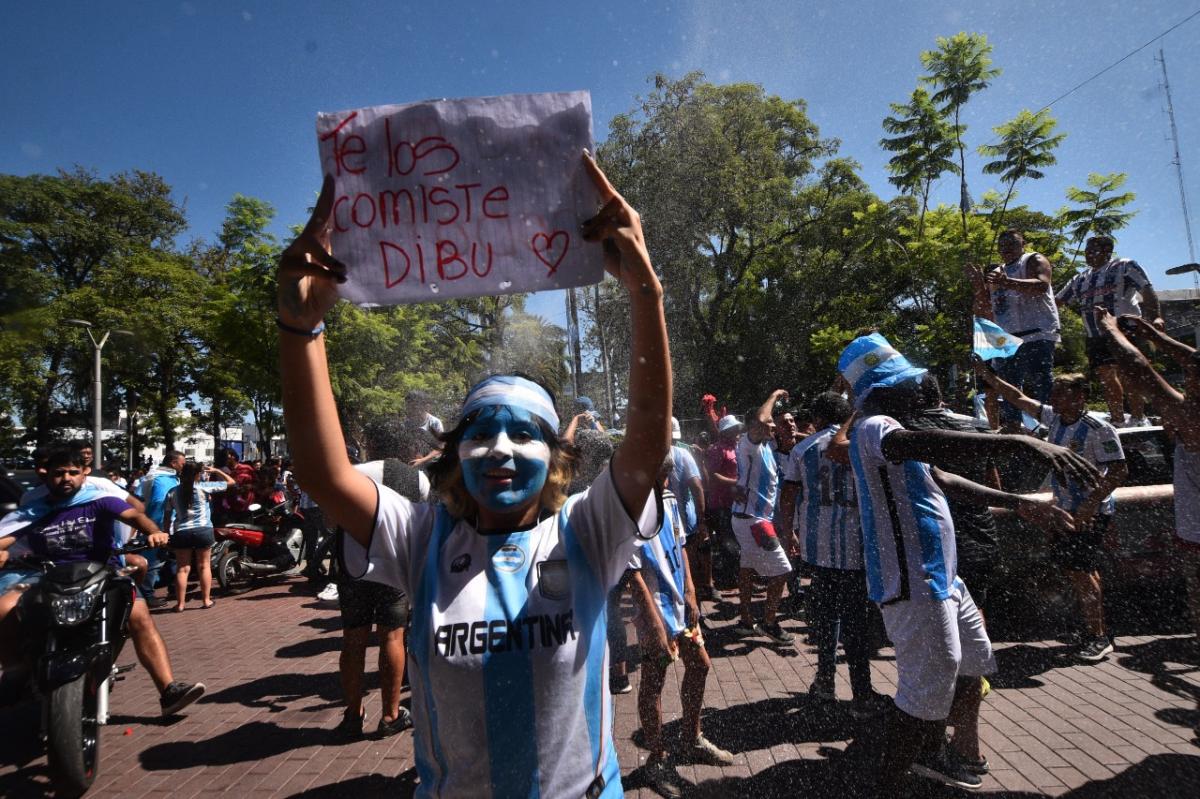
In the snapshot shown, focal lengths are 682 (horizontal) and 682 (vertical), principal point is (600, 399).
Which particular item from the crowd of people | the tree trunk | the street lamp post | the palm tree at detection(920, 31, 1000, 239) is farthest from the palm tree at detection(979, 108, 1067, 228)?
the tree trunk

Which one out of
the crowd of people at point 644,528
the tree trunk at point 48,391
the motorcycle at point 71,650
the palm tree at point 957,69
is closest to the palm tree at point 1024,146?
the palm tree at point 957,69

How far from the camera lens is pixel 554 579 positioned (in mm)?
1654

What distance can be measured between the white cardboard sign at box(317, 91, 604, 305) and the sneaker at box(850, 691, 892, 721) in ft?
12.2

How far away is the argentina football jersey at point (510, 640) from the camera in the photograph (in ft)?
5.05

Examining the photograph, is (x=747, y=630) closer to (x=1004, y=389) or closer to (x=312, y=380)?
(x=1004, y=389)

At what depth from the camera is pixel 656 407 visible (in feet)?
5.40

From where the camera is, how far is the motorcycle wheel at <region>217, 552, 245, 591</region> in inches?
387

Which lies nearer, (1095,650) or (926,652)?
(926,652)

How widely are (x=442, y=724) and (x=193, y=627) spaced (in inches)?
315

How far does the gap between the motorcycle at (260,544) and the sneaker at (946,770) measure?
9498 millimetres

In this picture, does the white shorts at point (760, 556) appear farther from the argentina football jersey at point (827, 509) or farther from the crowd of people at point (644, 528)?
the argentina football jersey at point (827, 509)

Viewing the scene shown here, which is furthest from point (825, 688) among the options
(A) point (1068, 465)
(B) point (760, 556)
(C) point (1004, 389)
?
(A) point (1068, 465)

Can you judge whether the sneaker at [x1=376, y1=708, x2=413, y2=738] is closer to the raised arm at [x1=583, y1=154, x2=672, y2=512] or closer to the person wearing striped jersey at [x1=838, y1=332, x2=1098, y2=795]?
the person wearing striped jersey at [x1=838, y1=332, x2=1098, y2=795]

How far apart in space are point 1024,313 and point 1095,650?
10.1 ft
